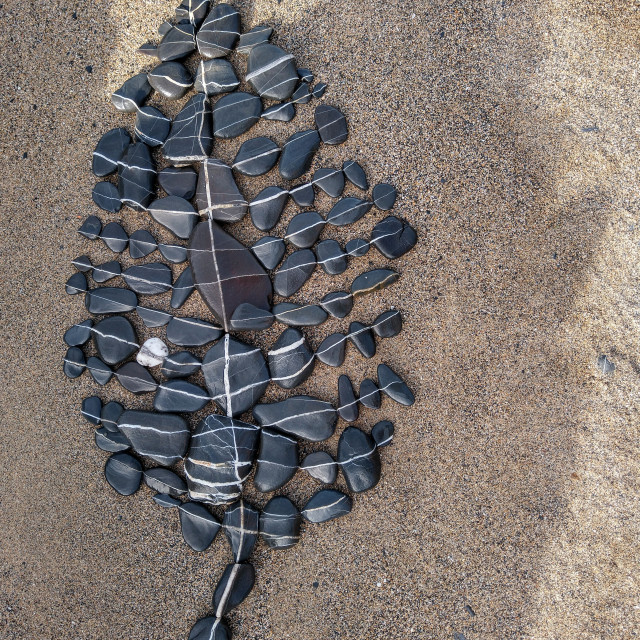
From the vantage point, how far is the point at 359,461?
1.65 m

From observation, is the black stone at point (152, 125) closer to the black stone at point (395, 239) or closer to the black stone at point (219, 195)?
the black stone at point (219, 195)

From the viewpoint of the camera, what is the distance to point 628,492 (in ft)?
5.23

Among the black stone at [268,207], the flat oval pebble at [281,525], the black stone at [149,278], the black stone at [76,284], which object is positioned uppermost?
the black stone at [268,207]

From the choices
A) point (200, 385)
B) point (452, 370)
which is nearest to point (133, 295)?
point (200, 385)

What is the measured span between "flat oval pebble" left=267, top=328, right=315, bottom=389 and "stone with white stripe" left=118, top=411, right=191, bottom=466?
40cm

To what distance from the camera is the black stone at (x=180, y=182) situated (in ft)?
5.94

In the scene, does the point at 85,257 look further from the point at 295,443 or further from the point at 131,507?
the point at 295,443

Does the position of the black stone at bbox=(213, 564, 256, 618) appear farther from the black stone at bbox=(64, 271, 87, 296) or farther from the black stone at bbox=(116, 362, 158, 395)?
the black stone at bbox=(64, 271, 87, 296)

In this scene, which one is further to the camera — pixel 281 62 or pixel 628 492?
pixel 281 62

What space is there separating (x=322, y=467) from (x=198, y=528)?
0.50 m

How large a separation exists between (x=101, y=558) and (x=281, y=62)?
1.97m

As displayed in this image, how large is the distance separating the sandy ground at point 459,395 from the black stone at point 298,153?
7 centimetres

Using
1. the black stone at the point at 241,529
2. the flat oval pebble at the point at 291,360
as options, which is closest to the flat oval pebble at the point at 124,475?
the black stone at the point at 241,529

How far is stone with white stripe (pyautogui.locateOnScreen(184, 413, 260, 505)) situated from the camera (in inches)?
66.1
